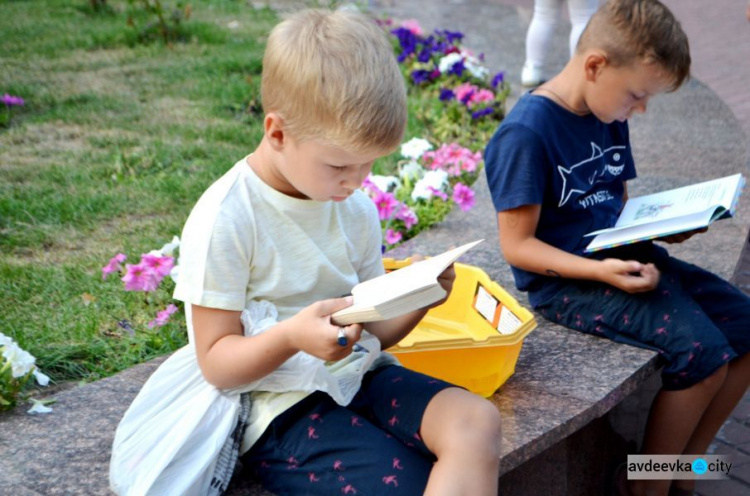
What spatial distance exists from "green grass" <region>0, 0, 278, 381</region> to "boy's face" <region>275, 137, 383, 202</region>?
3.68 ft

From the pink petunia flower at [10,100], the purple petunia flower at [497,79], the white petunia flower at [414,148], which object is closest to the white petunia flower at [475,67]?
the purple petunia flower at [497,79]

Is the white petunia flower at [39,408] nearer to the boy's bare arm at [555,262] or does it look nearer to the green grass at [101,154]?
the green grass at [101,154]

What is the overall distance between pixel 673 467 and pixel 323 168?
145cm

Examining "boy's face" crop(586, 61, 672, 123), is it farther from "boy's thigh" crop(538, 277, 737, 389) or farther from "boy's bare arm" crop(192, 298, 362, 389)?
"boy's bare arm" crop(192, 298, 362, 389)

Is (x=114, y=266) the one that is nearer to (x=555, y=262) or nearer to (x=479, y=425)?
(x=555, y=262)

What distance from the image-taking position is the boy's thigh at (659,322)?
2.57 m

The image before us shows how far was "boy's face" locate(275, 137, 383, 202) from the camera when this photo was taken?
73.2 inches

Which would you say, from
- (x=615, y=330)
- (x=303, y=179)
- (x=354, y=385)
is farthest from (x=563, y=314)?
(x=303, y=179)

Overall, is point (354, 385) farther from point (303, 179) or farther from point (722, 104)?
point (722, 104)

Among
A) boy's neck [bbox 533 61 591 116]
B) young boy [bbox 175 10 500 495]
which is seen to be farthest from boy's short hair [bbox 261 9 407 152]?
boy's neck [bbox 533 61 591 116]

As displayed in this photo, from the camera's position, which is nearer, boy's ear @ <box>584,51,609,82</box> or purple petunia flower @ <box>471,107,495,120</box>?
boy's ear @ <box>584,51,609,82</box>

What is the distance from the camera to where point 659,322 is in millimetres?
2637

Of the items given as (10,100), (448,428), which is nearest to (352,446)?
(448,428)

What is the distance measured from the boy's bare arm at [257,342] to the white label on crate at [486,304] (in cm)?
91
